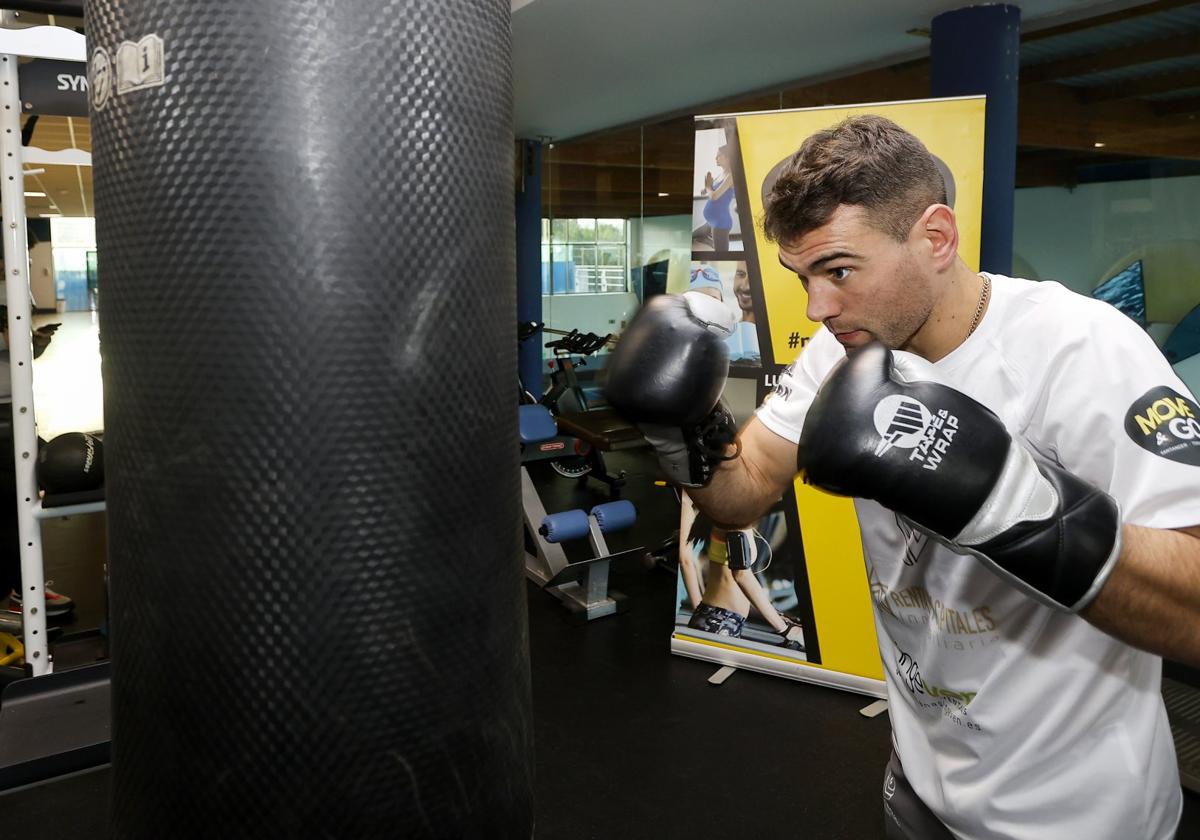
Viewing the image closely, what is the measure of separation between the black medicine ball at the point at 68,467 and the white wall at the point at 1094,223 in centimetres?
428

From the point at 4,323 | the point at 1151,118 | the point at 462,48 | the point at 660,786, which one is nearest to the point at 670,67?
the point at 1151,118

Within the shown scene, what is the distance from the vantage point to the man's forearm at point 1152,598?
95 cm

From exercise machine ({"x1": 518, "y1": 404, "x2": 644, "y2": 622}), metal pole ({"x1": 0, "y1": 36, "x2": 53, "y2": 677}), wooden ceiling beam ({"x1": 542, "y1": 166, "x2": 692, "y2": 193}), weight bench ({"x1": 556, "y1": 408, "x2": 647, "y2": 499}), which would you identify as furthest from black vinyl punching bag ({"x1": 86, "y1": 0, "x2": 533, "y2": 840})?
wooden ceiling beam ({"x1": 542, "y1": 166, "x2": 692, "y2": 193})

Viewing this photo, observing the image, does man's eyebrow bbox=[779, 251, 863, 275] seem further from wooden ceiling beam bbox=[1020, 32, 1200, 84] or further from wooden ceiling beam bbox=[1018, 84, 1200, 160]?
wooden ceiling beam bbox=[1020, 32, 1200, 84]

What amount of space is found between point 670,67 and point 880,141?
4462 mm

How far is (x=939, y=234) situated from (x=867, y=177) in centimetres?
14

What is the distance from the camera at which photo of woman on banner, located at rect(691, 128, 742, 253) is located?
3.37 meters

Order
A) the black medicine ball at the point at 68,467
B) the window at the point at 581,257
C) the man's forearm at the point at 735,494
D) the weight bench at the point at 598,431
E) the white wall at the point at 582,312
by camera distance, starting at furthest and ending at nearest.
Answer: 1. the white wall at the point at 582,312
2. the window at the point at 581,257
3. the weight bench at the point at 598,431
4. the black medicine ball at the point at 68,467
5. the man's forearm at the point at 735,494

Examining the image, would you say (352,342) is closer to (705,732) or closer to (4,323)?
(705,732)

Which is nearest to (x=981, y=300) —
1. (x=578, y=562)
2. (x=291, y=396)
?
(x=291, y=396)

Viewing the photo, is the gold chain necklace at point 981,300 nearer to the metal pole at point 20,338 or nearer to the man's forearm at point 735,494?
the man's forearm at point 735,494

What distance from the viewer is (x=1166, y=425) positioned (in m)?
1.04

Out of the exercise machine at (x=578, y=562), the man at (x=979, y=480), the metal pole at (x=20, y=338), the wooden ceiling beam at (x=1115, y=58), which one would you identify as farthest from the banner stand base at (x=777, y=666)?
the wooden ceiling beam at (x=1115, y=58)

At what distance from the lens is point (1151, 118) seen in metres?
4.00
